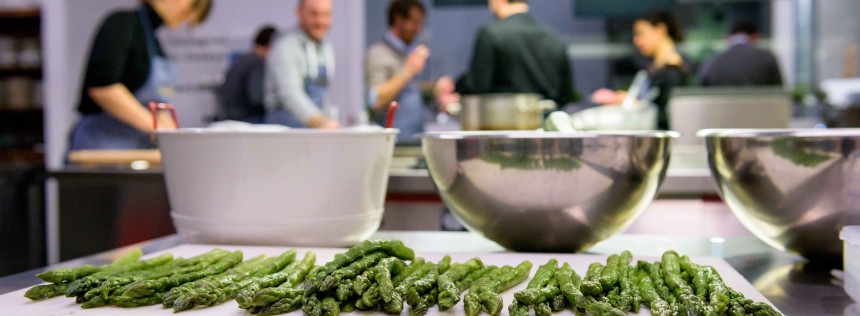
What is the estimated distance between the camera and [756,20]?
20.9ft

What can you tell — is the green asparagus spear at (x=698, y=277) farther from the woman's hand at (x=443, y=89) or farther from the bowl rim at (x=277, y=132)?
the woman's hand at (x=443, y=89)

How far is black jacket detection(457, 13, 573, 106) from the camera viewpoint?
386cm

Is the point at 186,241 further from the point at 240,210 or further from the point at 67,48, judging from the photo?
the point at 67,48

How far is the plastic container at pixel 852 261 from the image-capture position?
0.76 metres

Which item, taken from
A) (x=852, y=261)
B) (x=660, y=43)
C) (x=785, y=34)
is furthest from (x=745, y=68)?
(x=852, y=261)

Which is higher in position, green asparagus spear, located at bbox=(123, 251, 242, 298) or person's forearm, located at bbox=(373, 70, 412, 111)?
person's forearm, located at bbox=(373, 70, 412, 111)

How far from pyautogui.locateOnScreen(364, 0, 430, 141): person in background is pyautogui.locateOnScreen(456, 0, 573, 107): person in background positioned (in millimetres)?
817

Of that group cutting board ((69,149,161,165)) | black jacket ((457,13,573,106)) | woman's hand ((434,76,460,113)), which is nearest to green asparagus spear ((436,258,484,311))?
cutting board ((69,149,161,165))

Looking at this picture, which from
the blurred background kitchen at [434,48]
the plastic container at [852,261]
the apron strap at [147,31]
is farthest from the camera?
the blurred background kitchen at [434,48]

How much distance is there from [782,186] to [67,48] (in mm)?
6198

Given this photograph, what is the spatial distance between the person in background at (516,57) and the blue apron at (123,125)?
1.76 m

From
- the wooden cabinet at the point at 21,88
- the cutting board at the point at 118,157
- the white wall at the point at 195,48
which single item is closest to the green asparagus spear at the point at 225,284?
the cutting board at the point at 118,157

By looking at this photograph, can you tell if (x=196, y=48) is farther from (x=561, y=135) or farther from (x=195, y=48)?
(x=561, y=135)

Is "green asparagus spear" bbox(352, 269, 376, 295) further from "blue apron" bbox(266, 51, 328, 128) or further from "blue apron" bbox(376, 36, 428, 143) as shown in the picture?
"blue apron" bbox(376, 36, 428, 143)
